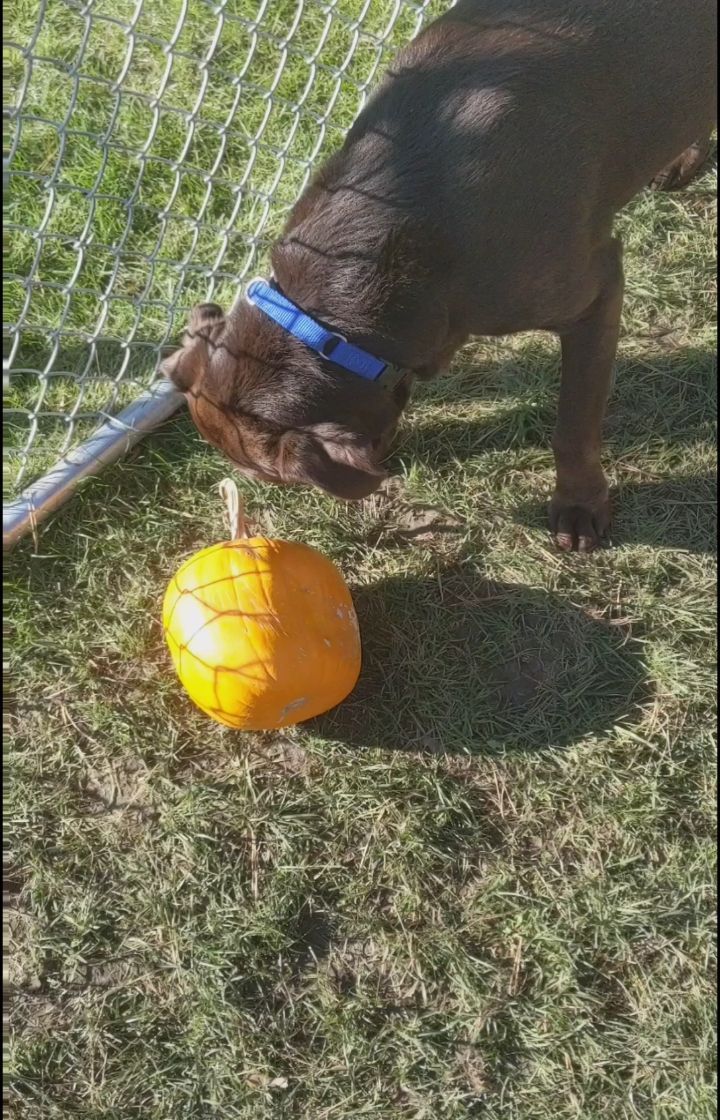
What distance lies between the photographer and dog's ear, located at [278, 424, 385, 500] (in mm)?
2750

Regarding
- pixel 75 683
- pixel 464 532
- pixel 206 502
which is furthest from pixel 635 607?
pixel 75 683

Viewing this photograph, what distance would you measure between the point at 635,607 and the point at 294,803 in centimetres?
141

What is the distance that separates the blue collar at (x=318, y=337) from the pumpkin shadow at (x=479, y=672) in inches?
39.9

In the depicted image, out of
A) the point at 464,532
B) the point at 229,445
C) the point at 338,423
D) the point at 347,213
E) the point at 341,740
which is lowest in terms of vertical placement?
the point at 341,740

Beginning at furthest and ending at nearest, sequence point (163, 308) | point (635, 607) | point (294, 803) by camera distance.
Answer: point (163, 308) → point (635, 607) → point (294, 803)

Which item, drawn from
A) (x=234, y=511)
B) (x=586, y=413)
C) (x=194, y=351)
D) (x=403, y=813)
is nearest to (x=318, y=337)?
(x=194, y=351)

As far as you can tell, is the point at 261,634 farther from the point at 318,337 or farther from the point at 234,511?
the point at 318,337

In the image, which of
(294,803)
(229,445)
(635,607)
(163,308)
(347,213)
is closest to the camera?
(347,213)

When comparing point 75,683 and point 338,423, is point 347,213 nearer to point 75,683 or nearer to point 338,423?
point 338,423

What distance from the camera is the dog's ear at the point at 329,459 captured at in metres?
2.75

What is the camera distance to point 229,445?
2.98 m

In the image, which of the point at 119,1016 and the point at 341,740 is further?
the point at 341,740

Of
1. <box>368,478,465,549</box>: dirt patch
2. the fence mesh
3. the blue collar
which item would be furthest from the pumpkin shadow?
the fence mesh

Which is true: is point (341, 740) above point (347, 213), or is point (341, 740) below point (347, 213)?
below
